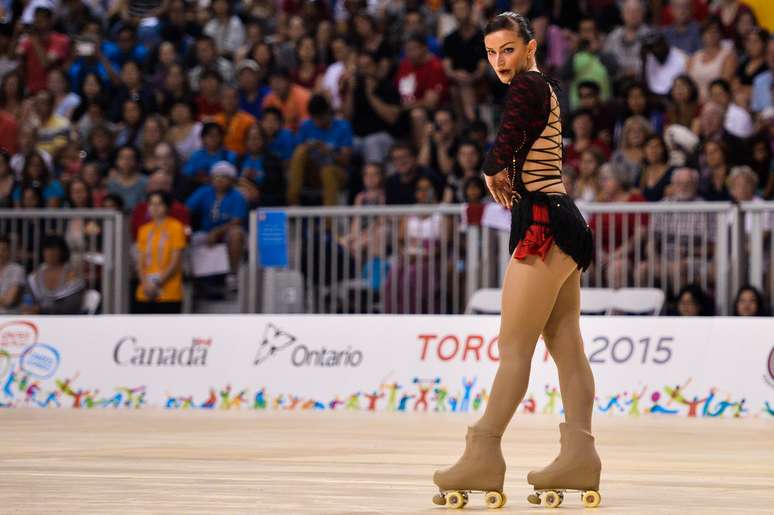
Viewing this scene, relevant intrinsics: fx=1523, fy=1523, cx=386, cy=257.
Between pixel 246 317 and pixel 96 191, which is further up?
pixel 96 191

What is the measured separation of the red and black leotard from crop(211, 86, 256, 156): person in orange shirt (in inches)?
433

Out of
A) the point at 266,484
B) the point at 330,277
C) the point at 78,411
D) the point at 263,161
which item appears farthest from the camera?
the point at 263,161

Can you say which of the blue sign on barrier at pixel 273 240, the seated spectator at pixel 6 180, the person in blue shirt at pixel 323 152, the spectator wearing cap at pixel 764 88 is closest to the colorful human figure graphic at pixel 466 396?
the blue sign on barrier at pixel 273 240

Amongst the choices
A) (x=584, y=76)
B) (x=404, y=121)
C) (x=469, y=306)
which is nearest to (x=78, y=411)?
(x=469, y=306)

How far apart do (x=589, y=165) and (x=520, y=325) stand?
342 inches

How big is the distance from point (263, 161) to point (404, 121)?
1.70m

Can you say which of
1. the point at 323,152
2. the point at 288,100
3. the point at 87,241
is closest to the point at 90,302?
the point at 87,241

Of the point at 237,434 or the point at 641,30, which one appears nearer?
the point at 237,434

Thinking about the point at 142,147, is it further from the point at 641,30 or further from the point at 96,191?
the point at 641,30

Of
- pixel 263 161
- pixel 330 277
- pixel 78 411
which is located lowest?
pixel 78 411

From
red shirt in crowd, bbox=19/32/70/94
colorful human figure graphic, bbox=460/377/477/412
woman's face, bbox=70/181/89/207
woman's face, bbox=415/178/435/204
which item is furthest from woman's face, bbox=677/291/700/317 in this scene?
red shirt in crowd, bbox=19/32/70/94

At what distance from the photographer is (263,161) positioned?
16438 millimetres

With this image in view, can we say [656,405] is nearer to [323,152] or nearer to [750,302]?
[750,302]

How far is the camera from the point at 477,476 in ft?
19.7
